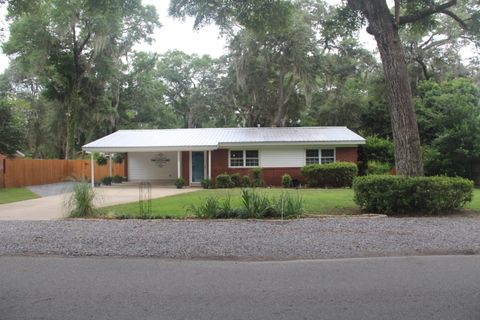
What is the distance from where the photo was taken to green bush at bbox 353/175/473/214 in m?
11.2

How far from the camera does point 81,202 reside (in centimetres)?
1198

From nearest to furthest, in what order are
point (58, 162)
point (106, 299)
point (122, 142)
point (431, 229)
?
point (106, 299)
point (431, 229)
point (122, 142)
point (58, 162)

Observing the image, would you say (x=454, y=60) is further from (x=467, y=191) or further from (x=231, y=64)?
(x=467, y=191)

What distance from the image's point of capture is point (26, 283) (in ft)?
18.4

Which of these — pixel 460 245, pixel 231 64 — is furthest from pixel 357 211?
pixel 231 64

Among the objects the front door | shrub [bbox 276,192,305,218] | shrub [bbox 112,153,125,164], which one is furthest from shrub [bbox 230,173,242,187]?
shrub [bbox 276,192,305,218]

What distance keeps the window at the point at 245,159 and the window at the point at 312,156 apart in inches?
110

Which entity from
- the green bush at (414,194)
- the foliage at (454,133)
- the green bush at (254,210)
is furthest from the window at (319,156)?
the green bush at (254,210)

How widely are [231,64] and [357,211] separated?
2370 cm

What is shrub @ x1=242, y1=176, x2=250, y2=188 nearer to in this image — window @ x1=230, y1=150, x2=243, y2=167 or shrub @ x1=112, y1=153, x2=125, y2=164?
window @ x1=230, y1=150, x2=243, y2=167

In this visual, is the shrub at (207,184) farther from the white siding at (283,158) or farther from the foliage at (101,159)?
the foliage at (101,159)

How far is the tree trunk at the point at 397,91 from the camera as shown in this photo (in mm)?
12586

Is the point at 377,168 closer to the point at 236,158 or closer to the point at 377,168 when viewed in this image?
the point at 377,168

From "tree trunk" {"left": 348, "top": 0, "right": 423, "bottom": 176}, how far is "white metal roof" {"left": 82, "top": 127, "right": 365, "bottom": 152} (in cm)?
1103
